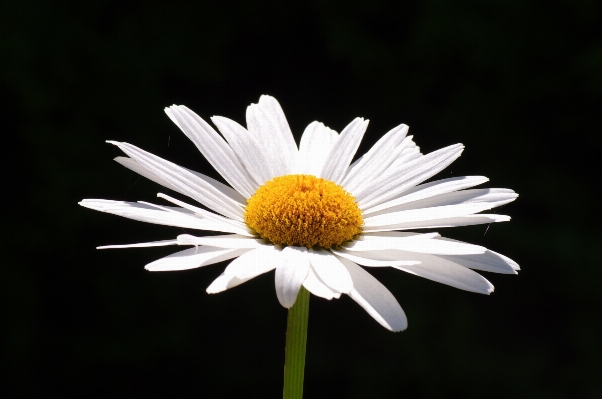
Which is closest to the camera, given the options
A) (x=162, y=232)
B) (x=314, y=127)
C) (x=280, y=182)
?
(x=280, y=182)

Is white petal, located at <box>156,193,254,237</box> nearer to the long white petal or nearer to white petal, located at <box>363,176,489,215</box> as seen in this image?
the long white petal

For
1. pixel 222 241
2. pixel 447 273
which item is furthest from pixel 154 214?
pixel 447 273

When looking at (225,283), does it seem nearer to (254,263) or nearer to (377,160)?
(254,263)

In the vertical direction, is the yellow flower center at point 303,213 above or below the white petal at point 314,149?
below

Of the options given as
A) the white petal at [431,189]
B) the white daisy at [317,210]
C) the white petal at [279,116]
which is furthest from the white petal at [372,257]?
the white petal at [279,116]

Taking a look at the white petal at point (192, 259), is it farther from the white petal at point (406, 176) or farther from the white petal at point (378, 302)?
the white petal at point (406, 176)

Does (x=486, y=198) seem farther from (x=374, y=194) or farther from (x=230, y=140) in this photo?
(x=230, y=140)

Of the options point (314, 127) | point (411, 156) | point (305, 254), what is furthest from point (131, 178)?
point (305, 254)

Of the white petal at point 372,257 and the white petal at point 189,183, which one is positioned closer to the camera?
the white petal at point 372,257
